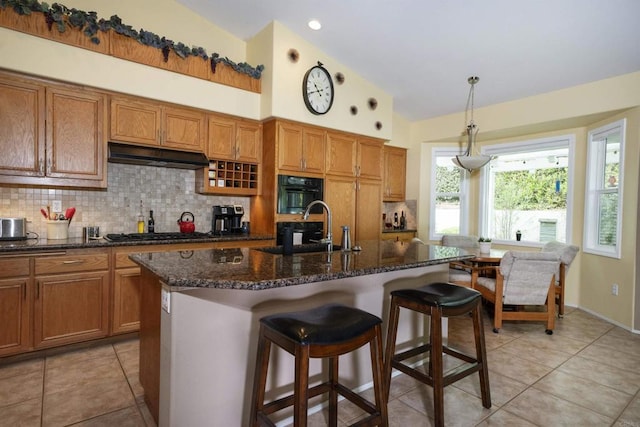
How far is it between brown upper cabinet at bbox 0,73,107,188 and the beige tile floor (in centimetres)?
151

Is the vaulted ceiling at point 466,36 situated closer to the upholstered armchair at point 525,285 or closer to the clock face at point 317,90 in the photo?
the clock face at point 317,90

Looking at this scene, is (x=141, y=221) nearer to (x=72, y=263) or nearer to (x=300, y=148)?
(x=72, y=263)

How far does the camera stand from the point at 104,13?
3156mm

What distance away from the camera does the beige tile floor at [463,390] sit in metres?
2.00

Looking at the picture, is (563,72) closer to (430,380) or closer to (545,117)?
(545,117)

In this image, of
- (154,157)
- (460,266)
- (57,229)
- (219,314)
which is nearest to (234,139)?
(154,157)

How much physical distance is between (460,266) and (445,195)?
1.83 metres

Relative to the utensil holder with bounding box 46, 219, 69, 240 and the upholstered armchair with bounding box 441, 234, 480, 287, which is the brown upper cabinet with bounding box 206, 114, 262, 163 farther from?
the upholstered armchair with bounding box 441, 234, 480, 287

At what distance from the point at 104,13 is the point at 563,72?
470cm

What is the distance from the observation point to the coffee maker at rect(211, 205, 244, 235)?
4.06 m

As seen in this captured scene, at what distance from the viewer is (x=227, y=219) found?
13.6 feet

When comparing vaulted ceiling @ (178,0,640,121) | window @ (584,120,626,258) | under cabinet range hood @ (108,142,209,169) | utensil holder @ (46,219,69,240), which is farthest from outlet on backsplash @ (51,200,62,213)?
window @ (584,120,626,258)

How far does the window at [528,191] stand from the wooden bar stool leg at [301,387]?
14.5ft

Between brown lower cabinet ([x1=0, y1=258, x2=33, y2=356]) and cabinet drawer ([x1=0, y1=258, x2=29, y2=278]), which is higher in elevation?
cabinet drawer ([x1=0, y1=258, x2=29, y2=278])
